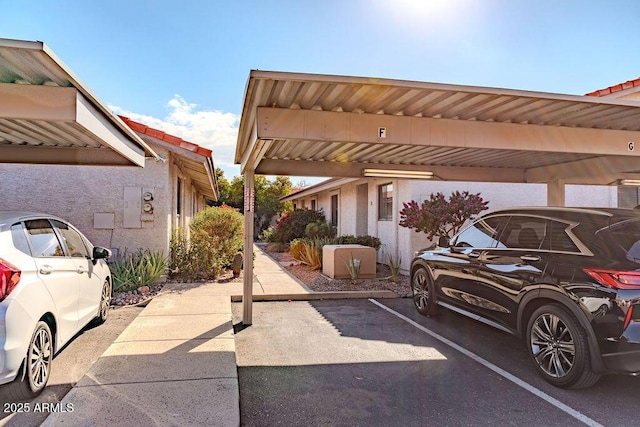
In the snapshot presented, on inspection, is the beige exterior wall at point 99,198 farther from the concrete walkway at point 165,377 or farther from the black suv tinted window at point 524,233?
the black suv tinted window at point 524,233

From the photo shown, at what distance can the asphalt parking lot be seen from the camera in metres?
3.52

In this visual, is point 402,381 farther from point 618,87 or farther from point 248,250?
point 618,87

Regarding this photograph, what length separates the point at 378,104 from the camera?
183 inches

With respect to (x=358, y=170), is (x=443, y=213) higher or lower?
lower

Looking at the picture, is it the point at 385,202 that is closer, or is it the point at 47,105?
the point at 47,105

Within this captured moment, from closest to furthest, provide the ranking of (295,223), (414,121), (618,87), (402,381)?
(402,381)
(414,121)
(618,87)
(295,223)

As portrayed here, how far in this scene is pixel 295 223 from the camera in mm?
20594

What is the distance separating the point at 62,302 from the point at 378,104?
403cm

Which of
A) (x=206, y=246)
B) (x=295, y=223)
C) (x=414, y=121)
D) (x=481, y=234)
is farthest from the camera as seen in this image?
(x=295, y=223)

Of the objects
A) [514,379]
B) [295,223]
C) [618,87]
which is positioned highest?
[618,87]

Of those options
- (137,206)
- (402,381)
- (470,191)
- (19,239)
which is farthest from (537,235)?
(137,206)

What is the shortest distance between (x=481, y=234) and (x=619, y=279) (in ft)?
7.51

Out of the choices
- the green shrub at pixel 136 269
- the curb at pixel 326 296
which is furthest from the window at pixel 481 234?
the green shrub at pixel 136 269

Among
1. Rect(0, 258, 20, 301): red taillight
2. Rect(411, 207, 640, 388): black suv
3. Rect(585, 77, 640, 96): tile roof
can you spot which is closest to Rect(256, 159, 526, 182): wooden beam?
Rect(411, 207, 640, 388): black suv
